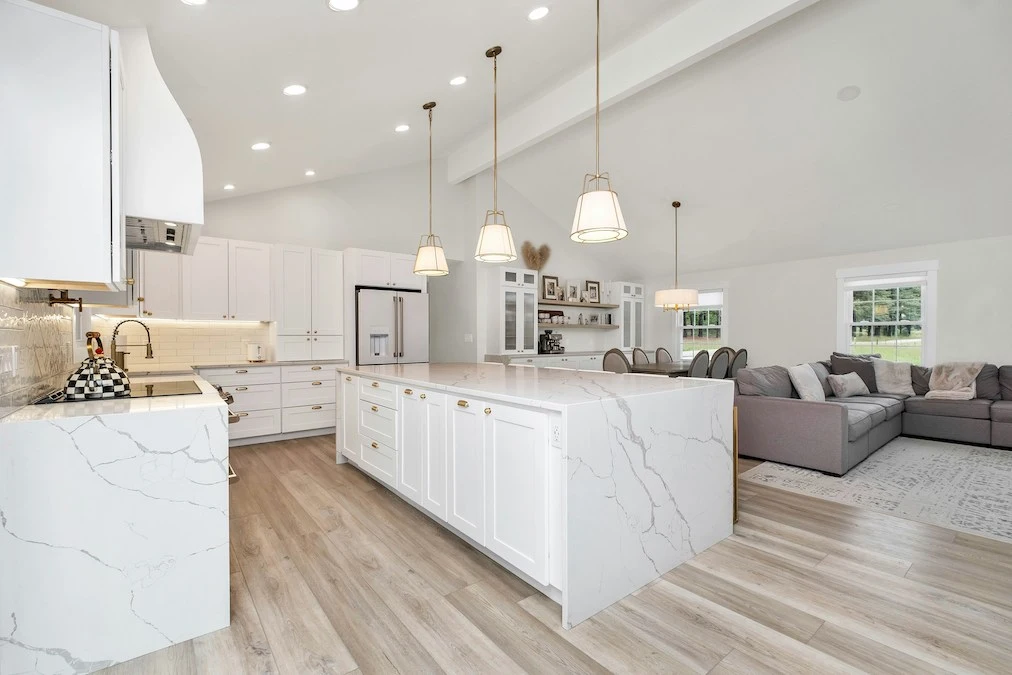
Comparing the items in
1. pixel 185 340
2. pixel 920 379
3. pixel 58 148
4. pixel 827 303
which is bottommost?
pixel 920 379

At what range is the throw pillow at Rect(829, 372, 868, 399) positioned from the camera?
5.16 meters

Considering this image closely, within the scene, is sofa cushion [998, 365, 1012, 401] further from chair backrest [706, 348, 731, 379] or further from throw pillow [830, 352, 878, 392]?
chair backrest [706, 348, 731, 379]

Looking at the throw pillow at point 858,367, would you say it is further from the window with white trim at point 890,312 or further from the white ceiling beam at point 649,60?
the white ceiling beam at point 649,60

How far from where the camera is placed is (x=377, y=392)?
3.41m

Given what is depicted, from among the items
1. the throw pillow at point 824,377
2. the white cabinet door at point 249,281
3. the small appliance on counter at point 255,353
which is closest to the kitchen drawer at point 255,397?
the small appliance on counter at point 255,353

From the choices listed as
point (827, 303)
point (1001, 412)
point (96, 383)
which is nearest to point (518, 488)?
point (96, 383)

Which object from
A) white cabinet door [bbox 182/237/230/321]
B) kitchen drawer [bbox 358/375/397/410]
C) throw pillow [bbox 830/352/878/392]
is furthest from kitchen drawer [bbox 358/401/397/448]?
throw pillow [bbox 830/352/878/392]

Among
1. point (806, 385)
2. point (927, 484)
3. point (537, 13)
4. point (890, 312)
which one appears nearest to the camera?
point (537, 13)

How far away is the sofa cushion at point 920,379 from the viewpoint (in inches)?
214

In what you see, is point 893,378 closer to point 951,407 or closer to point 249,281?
point 951,407

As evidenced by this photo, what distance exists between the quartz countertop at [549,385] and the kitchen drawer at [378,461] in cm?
51

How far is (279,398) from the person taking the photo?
512 cm

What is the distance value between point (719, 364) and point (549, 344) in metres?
2.51

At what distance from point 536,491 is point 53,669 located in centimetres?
175
